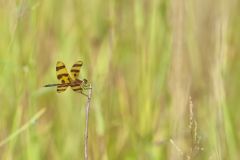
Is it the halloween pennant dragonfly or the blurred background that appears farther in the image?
the blurred background

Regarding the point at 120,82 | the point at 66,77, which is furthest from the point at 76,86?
the point at 120,82

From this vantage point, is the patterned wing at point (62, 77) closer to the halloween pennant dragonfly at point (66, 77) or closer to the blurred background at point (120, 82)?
the halloween pennant dragonfly at point (66, 77)

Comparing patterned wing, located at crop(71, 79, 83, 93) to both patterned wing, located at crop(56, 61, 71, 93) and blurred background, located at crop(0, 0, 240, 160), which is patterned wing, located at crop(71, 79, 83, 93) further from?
blurred background, located at crop(0, 0, 240, 160)

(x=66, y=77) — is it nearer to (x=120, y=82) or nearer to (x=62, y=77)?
(x=62, y=77)

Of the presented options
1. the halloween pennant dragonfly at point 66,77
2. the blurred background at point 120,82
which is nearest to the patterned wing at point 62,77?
the halloween pennant dragonfly at point 66,77

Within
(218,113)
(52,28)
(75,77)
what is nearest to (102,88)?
(218,113)

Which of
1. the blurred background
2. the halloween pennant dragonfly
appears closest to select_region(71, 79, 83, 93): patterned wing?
A: the halloween pennant dragonfly

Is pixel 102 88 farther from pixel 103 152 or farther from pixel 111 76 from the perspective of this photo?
pixel 103 152

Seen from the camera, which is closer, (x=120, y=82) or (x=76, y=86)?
(x=76, y=86)
